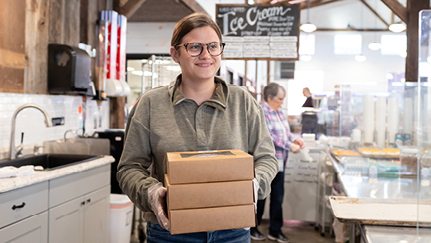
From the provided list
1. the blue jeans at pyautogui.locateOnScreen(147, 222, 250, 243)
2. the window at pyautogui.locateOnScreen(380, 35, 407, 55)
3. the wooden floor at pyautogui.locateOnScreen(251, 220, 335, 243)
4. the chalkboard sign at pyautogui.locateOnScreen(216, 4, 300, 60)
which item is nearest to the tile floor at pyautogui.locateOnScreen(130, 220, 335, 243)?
the wooden floor at pyautogui.locateOnScreen(251, 220, 335, 243)

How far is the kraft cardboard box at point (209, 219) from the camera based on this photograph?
43.5 inches

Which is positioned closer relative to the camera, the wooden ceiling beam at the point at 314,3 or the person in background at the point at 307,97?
the person in background at the point at 307,97

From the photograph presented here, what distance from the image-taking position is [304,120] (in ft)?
18.0

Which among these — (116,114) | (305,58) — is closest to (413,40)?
(116,114)

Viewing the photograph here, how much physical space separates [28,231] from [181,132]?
1.41 metres

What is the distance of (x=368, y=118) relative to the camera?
3.65 metres

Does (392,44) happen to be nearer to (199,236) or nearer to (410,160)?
(410,160)

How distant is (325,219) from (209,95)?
332cm

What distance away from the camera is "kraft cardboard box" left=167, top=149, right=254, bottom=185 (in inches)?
43.7

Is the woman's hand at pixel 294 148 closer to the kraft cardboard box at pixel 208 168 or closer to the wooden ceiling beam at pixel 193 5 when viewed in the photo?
the wooden ceiling beam at pixel 193 5

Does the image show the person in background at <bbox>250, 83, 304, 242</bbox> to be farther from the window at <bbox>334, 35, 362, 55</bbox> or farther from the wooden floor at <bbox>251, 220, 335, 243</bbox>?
the window at <bbox>334, 35, 362, 55</bbox>

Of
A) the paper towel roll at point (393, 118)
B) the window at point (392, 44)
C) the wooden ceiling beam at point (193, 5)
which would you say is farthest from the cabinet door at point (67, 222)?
the window at point (392, 44)

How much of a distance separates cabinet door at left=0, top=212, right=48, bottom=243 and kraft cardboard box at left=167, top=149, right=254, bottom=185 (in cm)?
137

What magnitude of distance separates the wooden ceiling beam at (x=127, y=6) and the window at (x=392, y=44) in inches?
345
